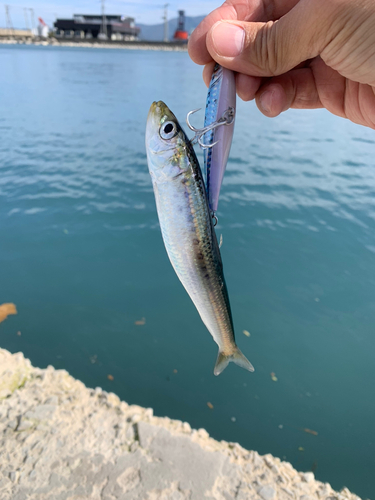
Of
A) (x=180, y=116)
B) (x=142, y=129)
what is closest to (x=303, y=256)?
(x=142, y=129)

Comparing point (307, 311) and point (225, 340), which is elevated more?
point (225, 340)

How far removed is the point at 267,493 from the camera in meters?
3.14

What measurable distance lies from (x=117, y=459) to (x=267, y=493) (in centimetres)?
147

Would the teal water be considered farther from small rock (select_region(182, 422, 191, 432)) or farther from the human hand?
the human hand

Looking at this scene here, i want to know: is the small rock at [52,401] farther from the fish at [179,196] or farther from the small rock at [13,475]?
the fish at [179,196]

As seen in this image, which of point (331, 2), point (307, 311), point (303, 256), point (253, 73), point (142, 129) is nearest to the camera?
point (331, 2)

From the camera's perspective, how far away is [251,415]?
441cm

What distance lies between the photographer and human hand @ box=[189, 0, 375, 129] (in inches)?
→ 79.1

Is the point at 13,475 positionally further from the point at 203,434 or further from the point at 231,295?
the point at 231,295

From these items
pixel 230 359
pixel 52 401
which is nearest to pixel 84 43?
pixel 52 401

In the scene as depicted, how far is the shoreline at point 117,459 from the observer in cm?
309

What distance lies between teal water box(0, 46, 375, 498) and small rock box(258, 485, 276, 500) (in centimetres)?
88

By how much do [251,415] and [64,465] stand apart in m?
2.33

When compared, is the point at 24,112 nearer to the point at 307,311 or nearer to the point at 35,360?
the point at 35,360
